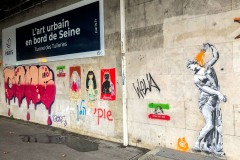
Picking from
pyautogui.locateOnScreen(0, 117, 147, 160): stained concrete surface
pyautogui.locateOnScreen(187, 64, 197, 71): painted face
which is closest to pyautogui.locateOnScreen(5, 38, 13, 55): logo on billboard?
pyautogui.locateOnScreen(0, 117, 147, 160): stained concrete surface

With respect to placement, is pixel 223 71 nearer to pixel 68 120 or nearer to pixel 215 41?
pixel 215 41

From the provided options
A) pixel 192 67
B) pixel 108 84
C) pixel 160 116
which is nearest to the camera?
pixel 192 67

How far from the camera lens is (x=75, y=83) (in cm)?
777

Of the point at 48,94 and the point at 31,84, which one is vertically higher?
the point at 31,84

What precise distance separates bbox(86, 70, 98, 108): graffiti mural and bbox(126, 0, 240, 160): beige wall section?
4.15 ft

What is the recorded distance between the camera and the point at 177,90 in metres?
5.39

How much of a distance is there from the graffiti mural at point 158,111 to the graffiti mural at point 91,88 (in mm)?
1884

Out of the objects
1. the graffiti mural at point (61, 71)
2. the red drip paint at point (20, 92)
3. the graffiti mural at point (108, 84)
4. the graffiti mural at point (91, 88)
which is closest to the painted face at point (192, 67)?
the graffiti mural at point (108, 84)

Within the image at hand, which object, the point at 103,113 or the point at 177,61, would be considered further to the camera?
the point at 103,113

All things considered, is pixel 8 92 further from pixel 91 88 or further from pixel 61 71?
pixel 91 88

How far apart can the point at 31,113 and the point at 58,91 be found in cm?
196

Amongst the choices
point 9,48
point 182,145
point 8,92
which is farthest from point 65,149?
point 9,48

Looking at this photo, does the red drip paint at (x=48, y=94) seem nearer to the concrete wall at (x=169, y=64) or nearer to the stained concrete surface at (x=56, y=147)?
the stained concrete surface at (x=56, y=147)

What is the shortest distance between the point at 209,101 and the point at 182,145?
111 cm
